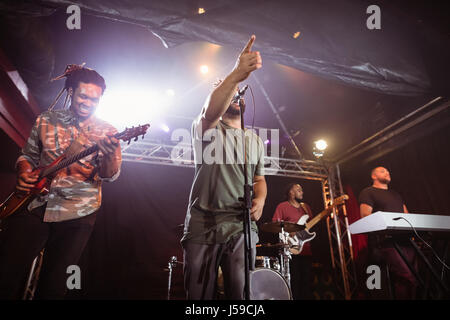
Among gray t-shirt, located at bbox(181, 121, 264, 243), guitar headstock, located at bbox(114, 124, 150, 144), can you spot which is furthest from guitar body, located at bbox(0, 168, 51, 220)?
gray t-shirt, located at bbox(181, 121, 264, 243)

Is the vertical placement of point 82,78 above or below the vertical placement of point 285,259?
above

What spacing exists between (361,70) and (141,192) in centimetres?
A: 559

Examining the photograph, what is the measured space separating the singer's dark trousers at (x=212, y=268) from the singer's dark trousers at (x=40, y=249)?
81cm

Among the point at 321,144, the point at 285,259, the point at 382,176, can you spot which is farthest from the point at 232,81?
the point at 321,144

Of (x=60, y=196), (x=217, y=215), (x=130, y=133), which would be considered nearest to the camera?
(x=217, y=215)

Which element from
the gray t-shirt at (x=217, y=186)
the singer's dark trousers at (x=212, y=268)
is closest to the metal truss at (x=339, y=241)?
the gray t-shirt at (x=217, y=186)

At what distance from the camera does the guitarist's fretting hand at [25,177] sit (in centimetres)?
200

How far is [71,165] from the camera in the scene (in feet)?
6.87

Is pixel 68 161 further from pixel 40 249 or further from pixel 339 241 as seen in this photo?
pixel 339 241

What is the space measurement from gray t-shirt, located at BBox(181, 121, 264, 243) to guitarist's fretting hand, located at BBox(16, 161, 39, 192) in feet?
4.15

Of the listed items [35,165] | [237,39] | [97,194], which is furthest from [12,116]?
[237,39]

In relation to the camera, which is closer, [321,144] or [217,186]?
[217,186]

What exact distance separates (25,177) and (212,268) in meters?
1.64
